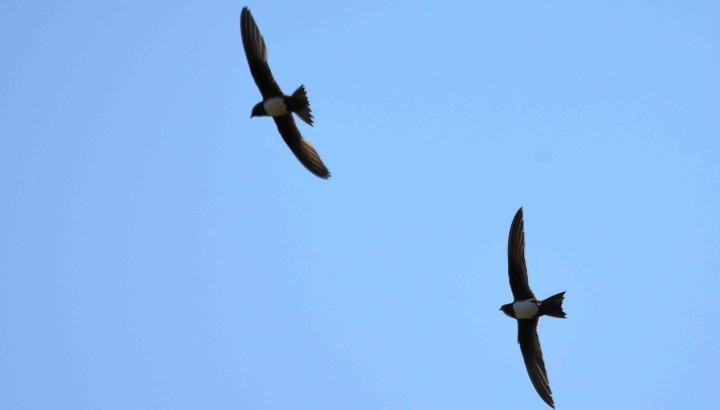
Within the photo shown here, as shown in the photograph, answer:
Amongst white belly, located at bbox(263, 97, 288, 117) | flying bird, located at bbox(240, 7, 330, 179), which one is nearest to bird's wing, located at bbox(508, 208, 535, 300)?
flying bird, located at bbox(240, 7, 330, 179)

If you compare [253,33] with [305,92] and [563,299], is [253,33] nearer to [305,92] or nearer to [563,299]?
[305,92]

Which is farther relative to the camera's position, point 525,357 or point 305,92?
point 525,357

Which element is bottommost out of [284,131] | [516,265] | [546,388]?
[546,388]

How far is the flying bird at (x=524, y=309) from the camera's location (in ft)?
42.7

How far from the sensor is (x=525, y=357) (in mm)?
13344

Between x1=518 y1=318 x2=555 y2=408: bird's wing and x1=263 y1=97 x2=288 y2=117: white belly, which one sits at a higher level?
x1=263 y1=97 x2=288 y2=117: white belly

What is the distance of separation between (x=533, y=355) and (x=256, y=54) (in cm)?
414

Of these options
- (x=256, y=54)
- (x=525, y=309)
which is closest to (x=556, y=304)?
(x=525, y=309)

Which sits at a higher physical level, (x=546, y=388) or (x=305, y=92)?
(x=305, y=92)

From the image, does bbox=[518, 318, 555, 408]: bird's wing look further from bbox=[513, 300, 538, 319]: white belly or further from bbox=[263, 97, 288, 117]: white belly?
bbox=[263, 97, 288, 117]: white belly

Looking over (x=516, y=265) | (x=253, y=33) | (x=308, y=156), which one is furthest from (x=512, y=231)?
(x=253, y=33)

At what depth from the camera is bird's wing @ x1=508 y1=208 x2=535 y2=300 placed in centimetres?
1302

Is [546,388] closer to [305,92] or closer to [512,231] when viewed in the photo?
[512,231]

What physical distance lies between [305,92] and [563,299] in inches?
126
